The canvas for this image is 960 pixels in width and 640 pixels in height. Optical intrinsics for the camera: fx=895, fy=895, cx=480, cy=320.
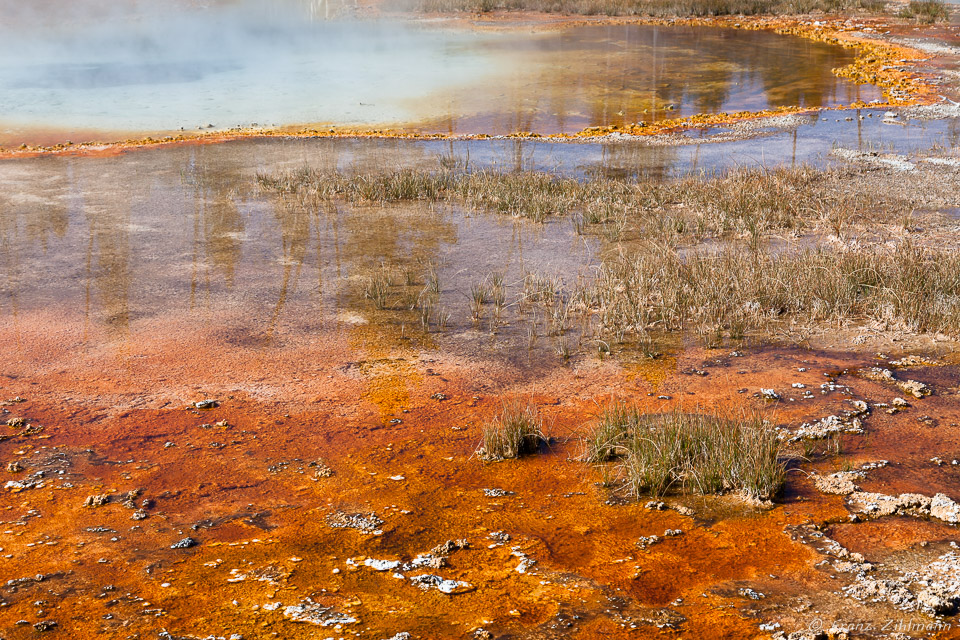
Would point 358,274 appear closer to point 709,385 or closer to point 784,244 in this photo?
point 709,385

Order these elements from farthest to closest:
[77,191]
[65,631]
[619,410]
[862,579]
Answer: [77,191]
[619,410]
[862,579]
[65,631]

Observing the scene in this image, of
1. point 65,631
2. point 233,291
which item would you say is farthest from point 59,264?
point 65,631

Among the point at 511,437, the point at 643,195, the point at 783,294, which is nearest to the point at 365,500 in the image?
the point at 511,437

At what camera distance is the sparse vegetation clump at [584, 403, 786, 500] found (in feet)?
13.4

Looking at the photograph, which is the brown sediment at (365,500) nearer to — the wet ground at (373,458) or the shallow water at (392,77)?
the wet ground at (373,458)

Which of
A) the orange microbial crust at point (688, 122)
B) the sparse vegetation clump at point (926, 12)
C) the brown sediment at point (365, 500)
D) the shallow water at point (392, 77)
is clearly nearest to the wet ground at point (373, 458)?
the brown sediment at point (365, 500)

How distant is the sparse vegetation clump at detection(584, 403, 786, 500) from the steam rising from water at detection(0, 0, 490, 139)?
37.6ft

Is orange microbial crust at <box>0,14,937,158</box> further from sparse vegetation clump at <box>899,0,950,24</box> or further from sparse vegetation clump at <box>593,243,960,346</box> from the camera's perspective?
sparse vegetation clump at <box>593,243,960,346</box>

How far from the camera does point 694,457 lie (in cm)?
429

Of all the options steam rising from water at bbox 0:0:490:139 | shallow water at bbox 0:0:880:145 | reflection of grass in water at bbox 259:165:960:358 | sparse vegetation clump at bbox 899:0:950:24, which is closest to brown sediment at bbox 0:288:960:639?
reflection of grass in water at bbox 259:165:960:358

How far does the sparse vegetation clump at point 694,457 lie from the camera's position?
4078 mm

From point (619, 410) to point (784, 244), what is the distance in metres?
4.35

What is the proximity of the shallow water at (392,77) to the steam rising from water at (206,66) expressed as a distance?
5cm

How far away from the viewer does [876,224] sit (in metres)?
8.61
